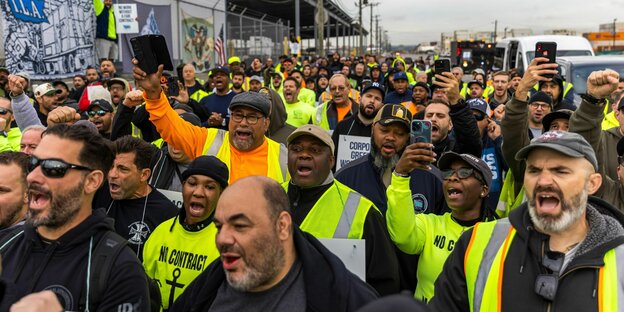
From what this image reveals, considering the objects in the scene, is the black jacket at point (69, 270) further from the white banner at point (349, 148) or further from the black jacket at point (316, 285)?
the white banner at point (349, 148)

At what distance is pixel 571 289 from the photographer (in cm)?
235

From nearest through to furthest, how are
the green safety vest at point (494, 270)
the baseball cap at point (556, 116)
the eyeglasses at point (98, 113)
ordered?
the green safety vest at point (494, 270) < the baseball cap at point (556, 116) < the eyeglasses at point (98, 113)

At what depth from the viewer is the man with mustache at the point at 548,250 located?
7.71 ft

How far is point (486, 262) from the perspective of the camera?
2559 mm

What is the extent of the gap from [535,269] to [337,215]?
1.35 metres

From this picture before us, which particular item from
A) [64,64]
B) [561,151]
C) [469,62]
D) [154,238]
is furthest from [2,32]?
[469,62]

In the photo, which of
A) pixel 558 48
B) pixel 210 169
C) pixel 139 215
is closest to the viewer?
pixel 210 169

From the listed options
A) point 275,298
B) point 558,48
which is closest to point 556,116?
point 275,298

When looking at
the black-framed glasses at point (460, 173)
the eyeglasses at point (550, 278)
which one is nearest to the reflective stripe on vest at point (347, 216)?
the black-framed glasses at point (460, 173)

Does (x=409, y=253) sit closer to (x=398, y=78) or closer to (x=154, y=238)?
(x=154, y=238)

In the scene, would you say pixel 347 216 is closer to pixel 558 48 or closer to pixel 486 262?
pixel 486 262

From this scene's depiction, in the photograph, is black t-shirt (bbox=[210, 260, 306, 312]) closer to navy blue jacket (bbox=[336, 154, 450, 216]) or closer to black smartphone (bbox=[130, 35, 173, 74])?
navy blue jacket (bbox=[336, 154, 450, 216])

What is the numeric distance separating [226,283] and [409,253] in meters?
1.46

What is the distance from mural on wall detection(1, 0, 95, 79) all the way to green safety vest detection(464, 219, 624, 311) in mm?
11646
